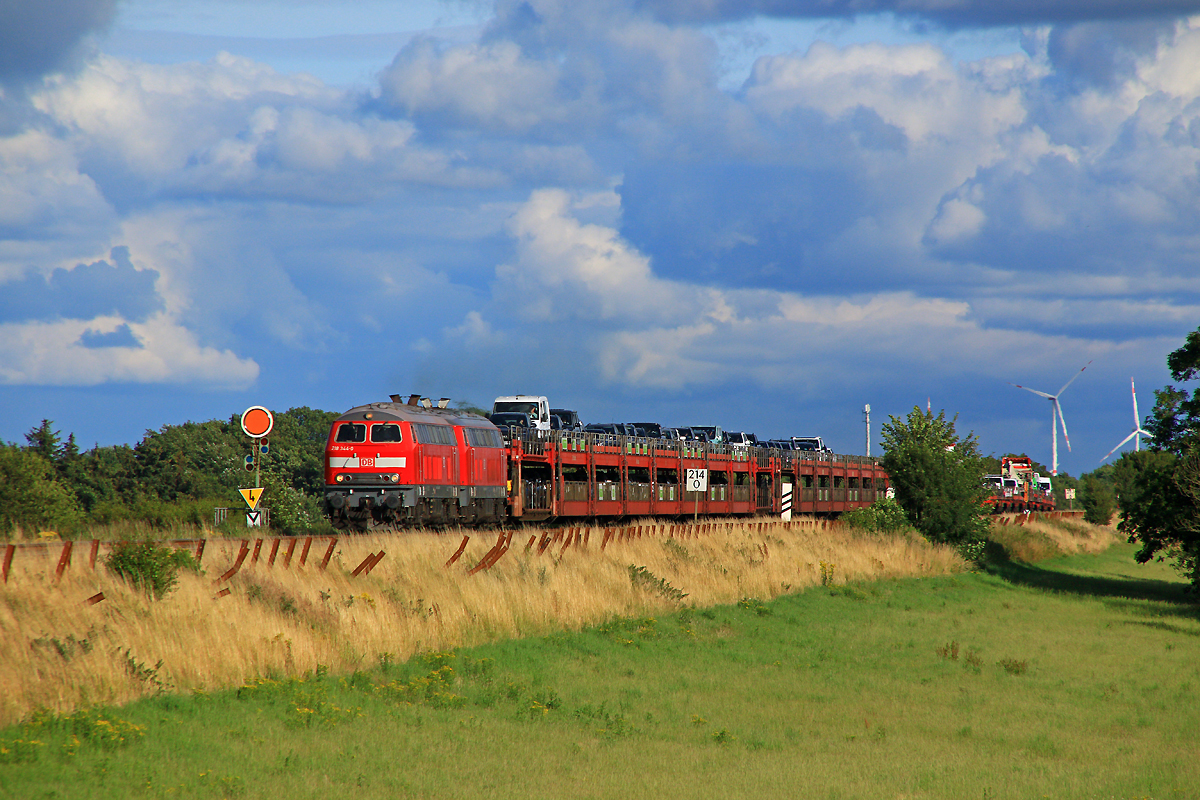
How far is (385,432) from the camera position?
3164 cm

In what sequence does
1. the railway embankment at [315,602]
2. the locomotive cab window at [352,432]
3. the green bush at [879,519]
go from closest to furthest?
1. the railway embankment at [315,602]
2. the locomotive cab window at [352,432]
3. the green bush at [879,519]

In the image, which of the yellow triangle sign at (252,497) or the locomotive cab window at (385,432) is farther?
the locomotive cab window at (385,432)

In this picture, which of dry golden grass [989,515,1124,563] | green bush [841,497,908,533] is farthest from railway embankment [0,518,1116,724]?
dry golden grass [989,515,1124,563]

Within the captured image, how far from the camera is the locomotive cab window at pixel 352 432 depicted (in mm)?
31898

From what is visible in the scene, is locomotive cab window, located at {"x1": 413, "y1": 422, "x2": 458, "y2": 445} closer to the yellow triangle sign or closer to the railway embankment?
the yellow triangle sign

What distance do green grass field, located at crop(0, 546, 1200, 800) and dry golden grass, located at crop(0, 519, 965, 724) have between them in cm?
52

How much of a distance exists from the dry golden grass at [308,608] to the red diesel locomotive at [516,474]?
682 cm

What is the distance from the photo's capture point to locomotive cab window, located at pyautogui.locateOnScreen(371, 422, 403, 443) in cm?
3152

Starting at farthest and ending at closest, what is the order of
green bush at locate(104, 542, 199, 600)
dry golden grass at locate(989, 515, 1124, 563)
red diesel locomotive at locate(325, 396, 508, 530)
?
dry golden grass at locate(989, 515, 1124, 563) → red diesel locomotive at locate(325, 396, 508, 530) → green bush at locate(104, 542, 199, 600)

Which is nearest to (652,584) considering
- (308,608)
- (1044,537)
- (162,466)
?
(308,608)

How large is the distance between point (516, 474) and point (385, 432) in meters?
7.49

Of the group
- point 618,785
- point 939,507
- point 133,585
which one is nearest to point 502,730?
point 618,785

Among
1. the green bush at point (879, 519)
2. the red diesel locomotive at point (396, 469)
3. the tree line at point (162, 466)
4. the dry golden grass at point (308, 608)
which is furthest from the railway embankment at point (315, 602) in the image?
the tree line at point (162, 466)

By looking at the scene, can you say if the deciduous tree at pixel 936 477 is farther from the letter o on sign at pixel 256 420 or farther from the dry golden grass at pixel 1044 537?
the letter o on sign at pixel 256 420
